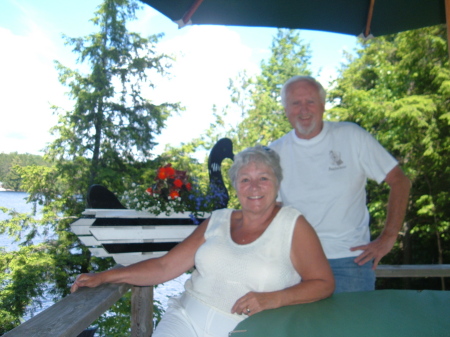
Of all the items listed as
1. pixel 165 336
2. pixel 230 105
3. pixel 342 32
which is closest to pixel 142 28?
pixel 230 105

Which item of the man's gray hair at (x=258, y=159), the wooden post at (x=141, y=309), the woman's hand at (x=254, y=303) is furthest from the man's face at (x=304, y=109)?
the wooden post at (x=141, y=309)

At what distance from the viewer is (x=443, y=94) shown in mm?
8492

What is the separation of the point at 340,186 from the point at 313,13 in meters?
0.76

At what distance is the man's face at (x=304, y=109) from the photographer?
1903 mm

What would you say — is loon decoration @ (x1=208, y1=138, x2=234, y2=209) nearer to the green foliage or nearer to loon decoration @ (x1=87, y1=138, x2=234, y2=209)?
loon decoration @ (x1=87, y1=138, x2=234, y2=209)

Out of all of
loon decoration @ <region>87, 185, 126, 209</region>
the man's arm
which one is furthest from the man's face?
loon decoration @ <region>87, 185, 126, 209</region>

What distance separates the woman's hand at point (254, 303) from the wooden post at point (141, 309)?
97 cm

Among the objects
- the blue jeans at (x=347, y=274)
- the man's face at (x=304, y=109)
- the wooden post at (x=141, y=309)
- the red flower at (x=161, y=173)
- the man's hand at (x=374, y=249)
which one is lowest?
the wooden post at (x=141, y=309)

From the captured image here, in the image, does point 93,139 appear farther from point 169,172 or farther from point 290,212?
point 290,212

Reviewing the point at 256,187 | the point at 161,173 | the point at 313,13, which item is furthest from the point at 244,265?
the point at 313,13

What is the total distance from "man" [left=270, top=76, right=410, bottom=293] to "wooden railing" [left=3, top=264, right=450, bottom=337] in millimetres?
843

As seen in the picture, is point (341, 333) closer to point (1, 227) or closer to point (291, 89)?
point (291, 89)

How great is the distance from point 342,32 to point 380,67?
367 inches

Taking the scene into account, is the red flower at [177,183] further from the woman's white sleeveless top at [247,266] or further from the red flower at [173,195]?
the woman's white sleeveless top at [247,266]
